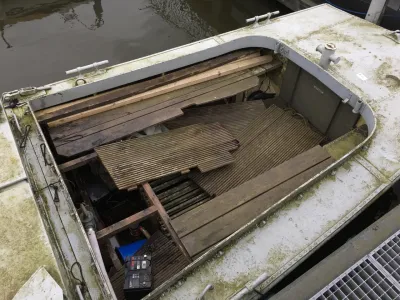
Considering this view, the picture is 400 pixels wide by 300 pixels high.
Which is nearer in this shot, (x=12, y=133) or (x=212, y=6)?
(x=12, y=133)

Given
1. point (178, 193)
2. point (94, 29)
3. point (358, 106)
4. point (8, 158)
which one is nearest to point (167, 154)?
point (178, 193)

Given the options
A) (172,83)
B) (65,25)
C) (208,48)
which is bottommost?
(65,25)

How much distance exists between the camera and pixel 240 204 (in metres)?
4.45

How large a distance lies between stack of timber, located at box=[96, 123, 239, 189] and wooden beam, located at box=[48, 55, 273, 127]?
78 cm

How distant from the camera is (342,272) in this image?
310 cm

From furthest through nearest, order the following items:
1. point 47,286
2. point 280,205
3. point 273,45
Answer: point 273,45, point 280,205, point 47,286

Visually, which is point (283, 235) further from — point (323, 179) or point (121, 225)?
point (121, 225)

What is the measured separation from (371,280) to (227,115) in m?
3.88

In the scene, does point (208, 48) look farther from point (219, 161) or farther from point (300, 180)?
point (300, 180)

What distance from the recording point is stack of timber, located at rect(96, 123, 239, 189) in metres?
4.90

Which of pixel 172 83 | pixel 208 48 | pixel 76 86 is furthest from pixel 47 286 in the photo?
pixel 208 48

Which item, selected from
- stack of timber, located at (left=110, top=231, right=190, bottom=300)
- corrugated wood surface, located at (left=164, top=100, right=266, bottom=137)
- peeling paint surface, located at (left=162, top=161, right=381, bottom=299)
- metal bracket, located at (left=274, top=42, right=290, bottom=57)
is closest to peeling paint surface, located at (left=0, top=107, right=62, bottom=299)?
stack of timber, located at (left=110, top=231, right=190, bottom=300)

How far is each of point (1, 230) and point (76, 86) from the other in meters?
2.74

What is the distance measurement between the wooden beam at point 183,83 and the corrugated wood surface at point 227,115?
1.69 feet
